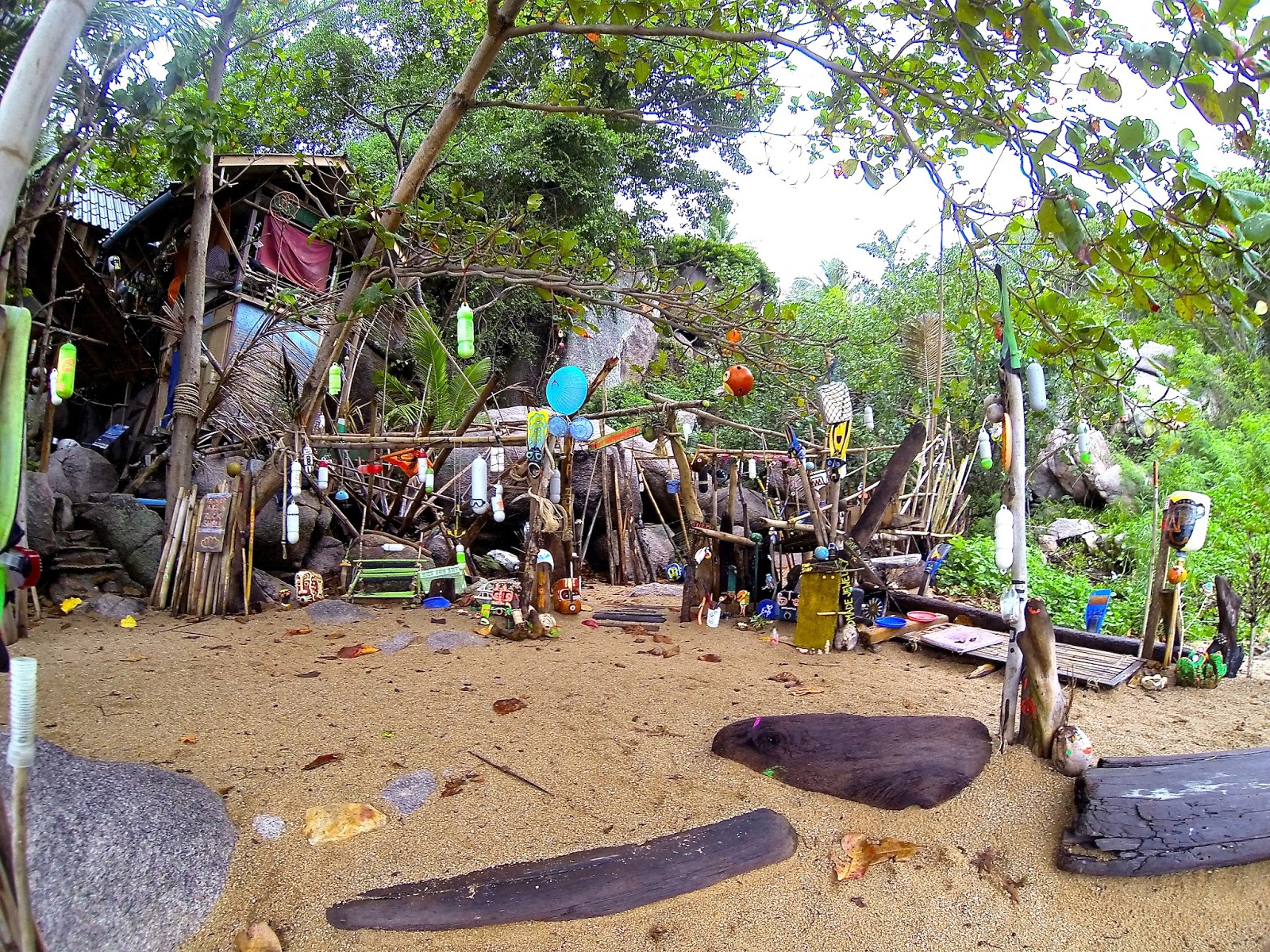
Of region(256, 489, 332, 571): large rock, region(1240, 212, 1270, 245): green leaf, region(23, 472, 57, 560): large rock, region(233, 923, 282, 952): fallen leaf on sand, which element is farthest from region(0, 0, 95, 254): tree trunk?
region(256, 489, 332, 571): large rock

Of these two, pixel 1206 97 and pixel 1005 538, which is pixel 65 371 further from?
pixel 1206 97

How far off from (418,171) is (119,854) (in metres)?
3.94

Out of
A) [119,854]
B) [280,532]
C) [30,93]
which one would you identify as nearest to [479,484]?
[280,532]

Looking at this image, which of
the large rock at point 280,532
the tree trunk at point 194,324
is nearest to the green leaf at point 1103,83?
the tree trunk at point 194,324

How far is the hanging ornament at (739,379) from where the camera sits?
230 inches

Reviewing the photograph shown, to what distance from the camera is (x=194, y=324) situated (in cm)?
738

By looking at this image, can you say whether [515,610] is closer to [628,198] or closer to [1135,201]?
[1135,201]

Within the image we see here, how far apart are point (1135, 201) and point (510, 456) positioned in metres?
8.26

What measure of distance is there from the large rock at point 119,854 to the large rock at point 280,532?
5943 mm

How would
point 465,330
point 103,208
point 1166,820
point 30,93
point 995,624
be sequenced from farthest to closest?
1. point 103,208
2. point 995,624
3. point 465,330
4. point 1166,820
5. point 30,93

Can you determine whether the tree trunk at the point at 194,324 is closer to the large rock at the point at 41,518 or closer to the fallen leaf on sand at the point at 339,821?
the large rock at the point at 41,518

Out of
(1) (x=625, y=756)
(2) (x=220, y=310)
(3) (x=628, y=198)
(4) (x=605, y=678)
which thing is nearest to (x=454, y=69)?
(3) (x=628, y=198)

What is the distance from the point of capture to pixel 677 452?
7230mm

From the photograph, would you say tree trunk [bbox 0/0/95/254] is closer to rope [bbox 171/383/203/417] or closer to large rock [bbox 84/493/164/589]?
rope [bbox 171/383/203/417]
